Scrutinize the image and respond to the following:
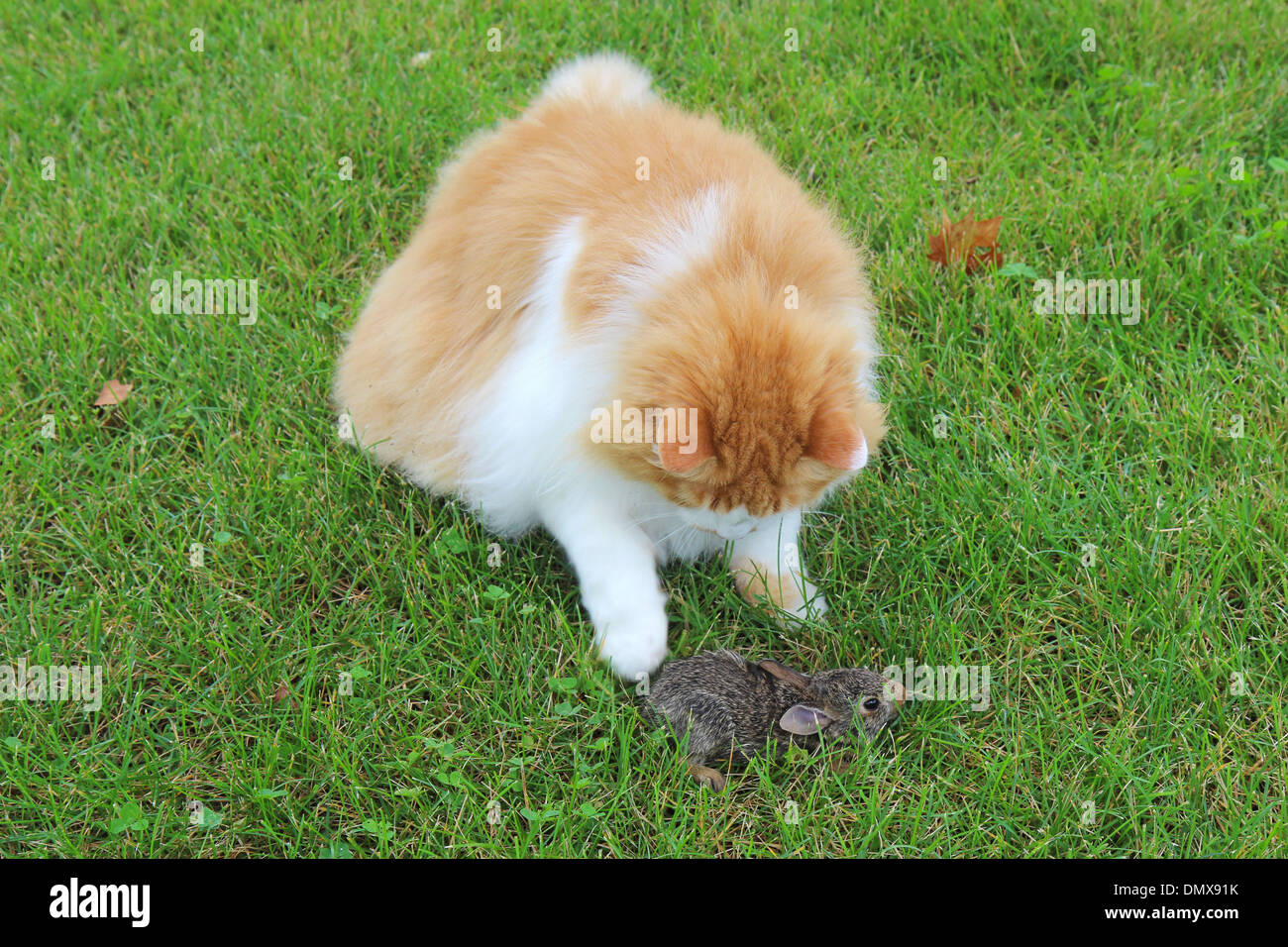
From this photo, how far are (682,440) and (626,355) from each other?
0.97 feet

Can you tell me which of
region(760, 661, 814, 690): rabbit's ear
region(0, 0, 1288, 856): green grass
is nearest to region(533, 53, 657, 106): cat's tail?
region(0, 0, 1288, 856): green grass

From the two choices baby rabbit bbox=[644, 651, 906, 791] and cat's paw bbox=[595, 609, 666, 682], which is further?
cat's paw bbox=[595, 609, 666, 682]

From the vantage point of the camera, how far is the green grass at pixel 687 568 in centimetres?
246

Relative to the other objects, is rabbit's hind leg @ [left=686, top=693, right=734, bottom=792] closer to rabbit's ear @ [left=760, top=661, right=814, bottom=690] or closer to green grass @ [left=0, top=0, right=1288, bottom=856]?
green grass @ [left=0, top=0, right=1288, bottom=856]

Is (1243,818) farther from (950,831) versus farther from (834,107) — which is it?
(834,107)

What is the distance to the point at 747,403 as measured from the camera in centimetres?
227

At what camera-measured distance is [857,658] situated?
108 inches

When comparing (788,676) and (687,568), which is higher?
(687,568)

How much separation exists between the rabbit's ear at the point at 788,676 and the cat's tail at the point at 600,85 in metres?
1.84

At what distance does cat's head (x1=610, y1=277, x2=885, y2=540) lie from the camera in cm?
226

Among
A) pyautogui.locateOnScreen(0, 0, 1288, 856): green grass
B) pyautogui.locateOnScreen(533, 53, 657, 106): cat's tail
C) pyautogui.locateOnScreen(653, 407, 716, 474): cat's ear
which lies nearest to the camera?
pyautogui.locateOnScreen(653, 407, 716, 474): cat's ear

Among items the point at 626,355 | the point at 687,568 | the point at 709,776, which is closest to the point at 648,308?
the point at 626,355

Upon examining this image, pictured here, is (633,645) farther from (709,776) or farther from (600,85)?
(600,85)
